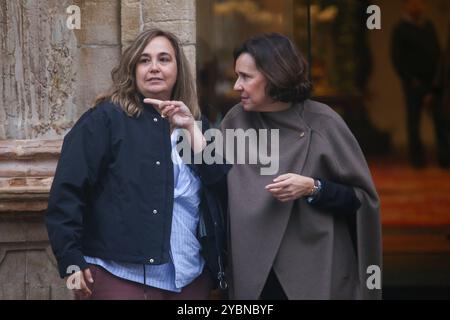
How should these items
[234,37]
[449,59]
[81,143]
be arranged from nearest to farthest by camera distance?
[81,143] → [449,59] → [234,37]

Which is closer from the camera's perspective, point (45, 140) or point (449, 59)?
point (45, 140)

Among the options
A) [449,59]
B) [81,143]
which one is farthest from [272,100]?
[449,59]

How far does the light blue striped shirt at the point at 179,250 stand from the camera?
14.9ft

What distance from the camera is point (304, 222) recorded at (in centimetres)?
455

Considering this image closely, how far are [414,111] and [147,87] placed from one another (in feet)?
31.5

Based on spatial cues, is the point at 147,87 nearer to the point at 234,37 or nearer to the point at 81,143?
the point at 81,143

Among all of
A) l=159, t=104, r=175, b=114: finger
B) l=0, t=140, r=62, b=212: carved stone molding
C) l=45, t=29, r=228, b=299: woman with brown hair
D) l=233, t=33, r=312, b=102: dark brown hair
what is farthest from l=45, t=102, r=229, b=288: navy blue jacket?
l=0, t=140, r=62, b=212: carved stone molding

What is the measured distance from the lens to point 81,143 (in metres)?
4.49

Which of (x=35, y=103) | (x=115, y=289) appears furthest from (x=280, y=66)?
(x=35, y=103)

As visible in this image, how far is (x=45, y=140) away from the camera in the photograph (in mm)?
5891

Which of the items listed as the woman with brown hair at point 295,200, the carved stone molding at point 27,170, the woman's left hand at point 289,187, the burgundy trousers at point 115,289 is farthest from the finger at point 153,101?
the carved stone molding at point 27,170

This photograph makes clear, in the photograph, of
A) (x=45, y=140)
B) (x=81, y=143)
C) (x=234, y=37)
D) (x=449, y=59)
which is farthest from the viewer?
(x=234, y=37)

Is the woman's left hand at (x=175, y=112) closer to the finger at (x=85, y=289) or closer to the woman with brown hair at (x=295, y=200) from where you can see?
the woman with brown hair at (x=295, y=200)

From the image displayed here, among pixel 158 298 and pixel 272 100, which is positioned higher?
pixel 272 100
